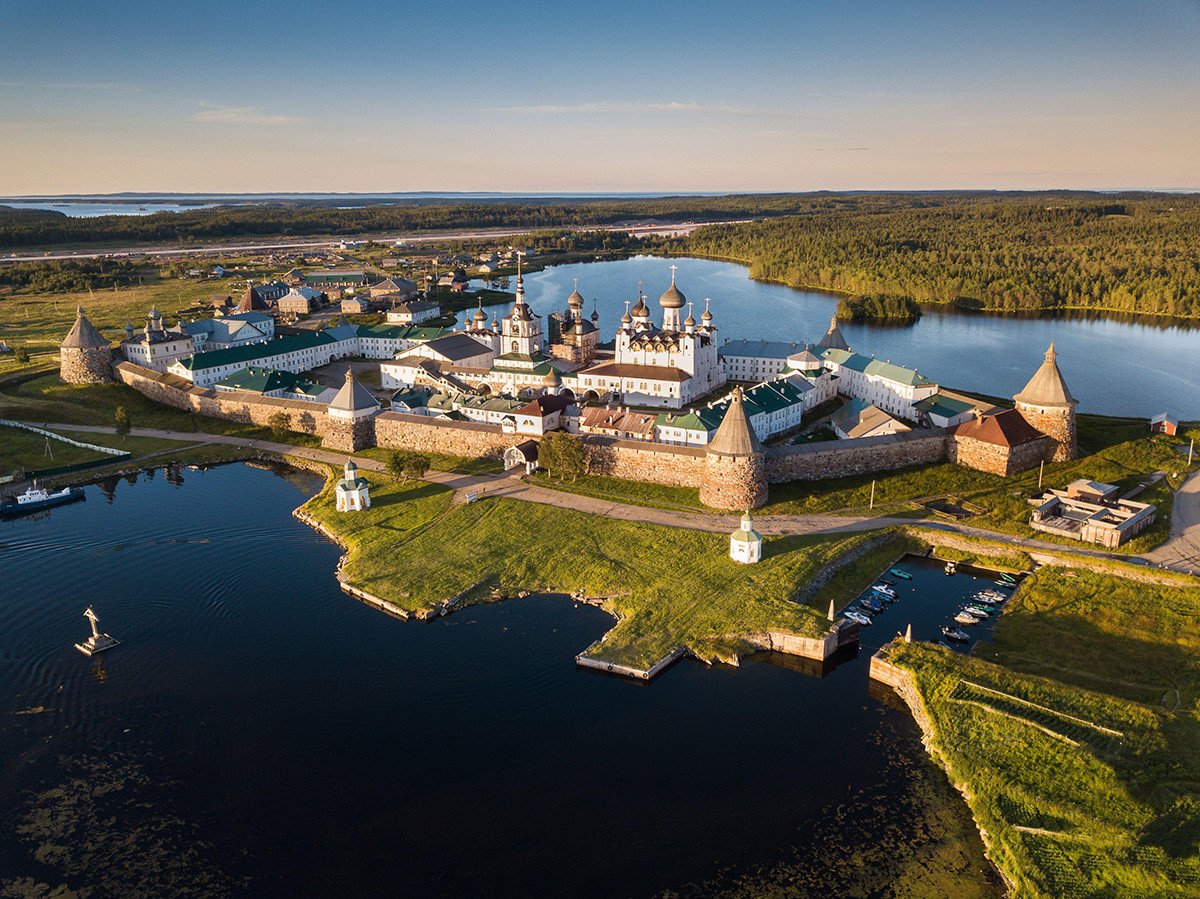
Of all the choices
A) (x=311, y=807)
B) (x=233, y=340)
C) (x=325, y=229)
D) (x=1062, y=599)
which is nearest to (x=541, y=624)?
(x=311, y=807)

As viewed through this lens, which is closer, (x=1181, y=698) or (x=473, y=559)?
(x=1181, y=698)

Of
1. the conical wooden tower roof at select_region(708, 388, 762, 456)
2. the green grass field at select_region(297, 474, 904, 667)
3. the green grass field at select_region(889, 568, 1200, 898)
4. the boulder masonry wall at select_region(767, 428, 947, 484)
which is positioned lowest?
the green grass field at select_region(889, 568, 1200, 898)

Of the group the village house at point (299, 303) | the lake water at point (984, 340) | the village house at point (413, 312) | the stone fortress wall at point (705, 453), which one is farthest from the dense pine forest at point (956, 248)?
the village house at point (299, 303)

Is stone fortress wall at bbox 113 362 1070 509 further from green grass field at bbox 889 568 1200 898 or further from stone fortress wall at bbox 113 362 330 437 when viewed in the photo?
green grass field at bbox 889 568 1200 898

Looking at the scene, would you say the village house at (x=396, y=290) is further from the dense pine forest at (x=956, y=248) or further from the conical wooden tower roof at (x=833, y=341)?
the conical wooden tower roof at (x=833, y=341)

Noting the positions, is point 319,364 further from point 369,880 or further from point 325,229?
point 325,229

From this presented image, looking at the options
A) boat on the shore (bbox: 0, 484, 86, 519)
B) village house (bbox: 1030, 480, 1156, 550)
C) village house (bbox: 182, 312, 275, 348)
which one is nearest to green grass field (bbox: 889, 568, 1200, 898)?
village house (bbox: 1030, 480, 1156, 550)
